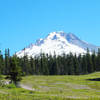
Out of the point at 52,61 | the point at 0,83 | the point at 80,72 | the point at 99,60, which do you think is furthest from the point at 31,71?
the point at 0,83

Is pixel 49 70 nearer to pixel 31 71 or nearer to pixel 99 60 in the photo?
pixel 31 71

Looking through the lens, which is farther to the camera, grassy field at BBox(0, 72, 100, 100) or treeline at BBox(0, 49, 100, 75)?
treeline at BBox(0, 49, 100, 75)

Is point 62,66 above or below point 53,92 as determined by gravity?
above

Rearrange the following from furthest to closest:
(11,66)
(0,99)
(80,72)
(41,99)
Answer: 1. (80,72)
2. (11,66)
3. (41,99)
4. (0,99)

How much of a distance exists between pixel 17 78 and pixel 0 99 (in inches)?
1513

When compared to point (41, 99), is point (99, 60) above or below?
above

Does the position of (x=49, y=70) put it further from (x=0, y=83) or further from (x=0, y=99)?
(x=0, y=99)

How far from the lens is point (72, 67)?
526 ft

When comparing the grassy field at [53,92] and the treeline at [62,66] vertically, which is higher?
the treeline at [62,66]

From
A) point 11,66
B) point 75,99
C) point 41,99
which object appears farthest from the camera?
point 11,66

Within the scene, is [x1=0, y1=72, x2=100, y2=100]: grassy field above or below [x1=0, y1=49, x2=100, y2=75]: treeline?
below

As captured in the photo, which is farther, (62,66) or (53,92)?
(62,66)

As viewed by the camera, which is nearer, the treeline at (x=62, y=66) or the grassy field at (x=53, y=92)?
the grassy field at (x=53, y=92)

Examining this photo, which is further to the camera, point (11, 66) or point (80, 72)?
point (80, 72)
